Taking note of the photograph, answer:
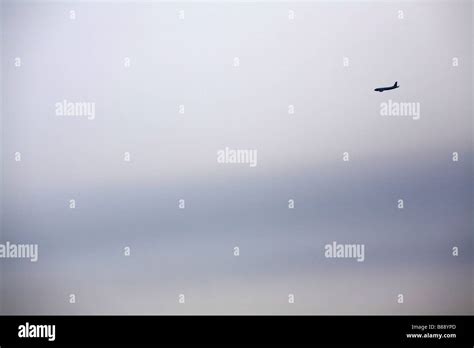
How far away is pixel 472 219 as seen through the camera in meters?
4.95

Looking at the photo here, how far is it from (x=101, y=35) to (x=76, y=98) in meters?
0.57

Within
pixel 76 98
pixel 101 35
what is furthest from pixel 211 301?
pixel 101 35

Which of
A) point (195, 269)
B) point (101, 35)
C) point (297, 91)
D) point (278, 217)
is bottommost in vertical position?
point (195, 269)

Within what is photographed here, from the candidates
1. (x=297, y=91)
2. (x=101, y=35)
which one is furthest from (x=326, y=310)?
(x=101, y=35)

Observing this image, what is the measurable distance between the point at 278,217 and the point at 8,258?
2279 millimetres

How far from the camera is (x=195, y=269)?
16.3ft

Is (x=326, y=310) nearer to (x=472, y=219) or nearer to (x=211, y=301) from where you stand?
(x=211, y=301)

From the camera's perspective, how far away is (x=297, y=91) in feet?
16.5

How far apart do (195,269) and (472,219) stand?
7.68 feet

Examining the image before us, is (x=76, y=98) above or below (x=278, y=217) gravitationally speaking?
above
